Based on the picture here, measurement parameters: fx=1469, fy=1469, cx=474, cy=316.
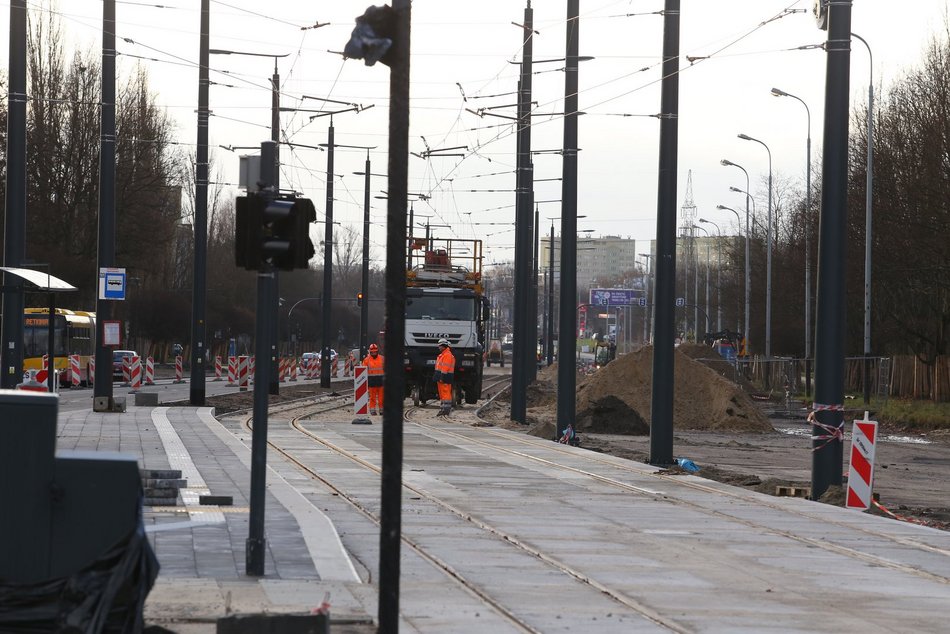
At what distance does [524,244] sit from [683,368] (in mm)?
9748

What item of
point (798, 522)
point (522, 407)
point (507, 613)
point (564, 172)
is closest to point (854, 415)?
point (522, 407)

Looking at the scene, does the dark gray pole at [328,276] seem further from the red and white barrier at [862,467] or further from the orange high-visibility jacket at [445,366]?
the red and white barrier at [862,467]

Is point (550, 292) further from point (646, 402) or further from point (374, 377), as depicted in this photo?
point (374, 377)

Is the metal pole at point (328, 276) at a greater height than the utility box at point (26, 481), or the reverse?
the metal pole at point (328, 276)

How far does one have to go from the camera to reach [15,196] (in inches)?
797

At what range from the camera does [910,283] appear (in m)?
49.5

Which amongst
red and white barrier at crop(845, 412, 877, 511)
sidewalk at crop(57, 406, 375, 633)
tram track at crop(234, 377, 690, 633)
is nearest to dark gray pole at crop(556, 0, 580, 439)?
tram track at crop(234, 377, 690, 633)

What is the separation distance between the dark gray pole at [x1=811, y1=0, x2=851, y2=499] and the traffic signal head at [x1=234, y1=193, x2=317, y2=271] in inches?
364

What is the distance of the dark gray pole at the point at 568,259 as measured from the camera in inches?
1064

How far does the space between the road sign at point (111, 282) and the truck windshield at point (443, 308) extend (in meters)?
16.4

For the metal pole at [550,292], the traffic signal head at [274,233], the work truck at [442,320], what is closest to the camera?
the traffic signal head at [274,233]

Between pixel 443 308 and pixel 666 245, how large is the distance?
2040cm

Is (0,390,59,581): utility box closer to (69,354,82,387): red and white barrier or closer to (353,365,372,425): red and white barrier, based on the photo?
(353,365,372,425): red and white barrier

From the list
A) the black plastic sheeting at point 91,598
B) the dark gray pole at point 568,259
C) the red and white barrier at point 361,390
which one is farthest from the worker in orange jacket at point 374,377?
the black plastic sheeting at point 91,598
